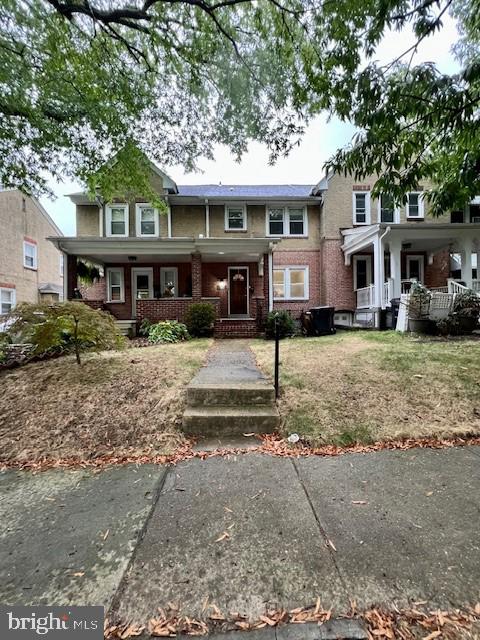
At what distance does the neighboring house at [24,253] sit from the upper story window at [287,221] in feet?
39.5

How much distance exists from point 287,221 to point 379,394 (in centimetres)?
1244

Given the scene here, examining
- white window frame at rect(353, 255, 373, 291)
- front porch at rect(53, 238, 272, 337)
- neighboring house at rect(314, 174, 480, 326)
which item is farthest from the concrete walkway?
white window frame at rect(353, 255, 373, 291)

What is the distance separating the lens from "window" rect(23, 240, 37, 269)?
59.5 ft

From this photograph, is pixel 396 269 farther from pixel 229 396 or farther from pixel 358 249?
pixel 229 396

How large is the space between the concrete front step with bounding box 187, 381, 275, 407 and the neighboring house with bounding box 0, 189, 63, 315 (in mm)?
15872

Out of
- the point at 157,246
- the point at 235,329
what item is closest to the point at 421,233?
the point at 235,329

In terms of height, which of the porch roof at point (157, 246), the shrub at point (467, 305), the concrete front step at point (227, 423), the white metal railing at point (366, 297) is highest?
the porch roof at point (157, 246)

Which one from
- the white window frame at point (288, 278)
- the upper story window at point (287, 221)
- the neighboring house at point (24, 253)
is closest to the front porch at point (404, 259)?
the white window frame at point (288, 278)

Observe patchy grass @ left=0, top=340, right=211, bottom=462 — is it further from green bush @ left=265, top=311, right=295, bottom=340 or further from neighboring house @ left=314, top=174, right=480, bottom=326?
neighboring house @ left=314, top=174, right=480, bottom=326

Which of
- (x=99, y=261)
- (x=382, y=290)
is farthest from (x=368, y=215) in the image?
(x=99, y=261)

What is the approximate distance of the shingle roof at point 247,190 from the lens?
52.6 ft

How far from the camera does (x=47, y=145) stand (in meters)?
7.41

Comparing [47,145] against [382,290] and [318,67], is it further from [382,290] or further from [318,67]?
[382,290]

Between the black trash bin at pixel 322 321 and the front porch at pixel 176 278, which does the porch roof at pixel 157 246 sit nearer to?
the front porch at pixel 176 278
